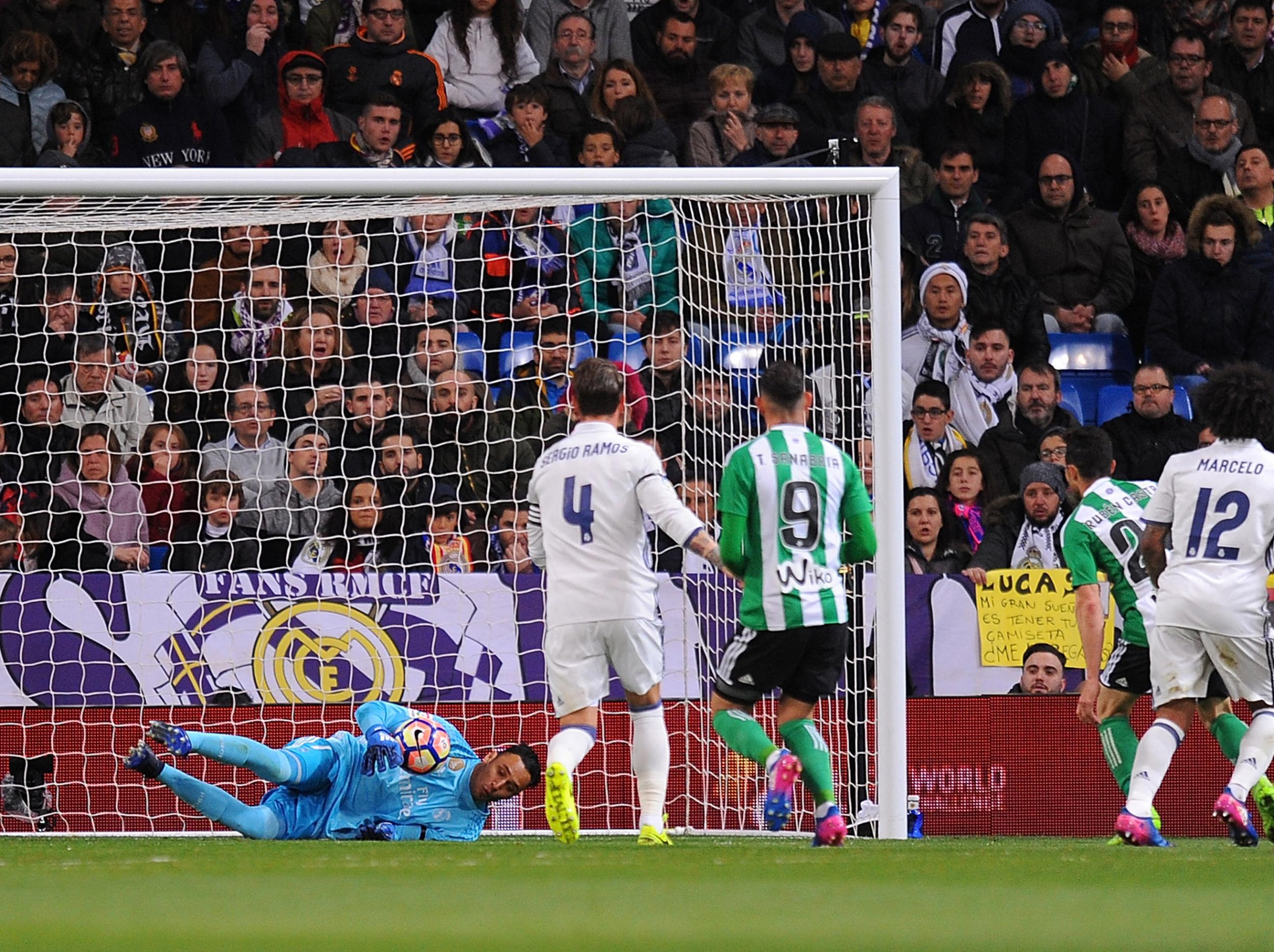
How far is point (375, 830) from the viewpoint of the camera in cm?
743

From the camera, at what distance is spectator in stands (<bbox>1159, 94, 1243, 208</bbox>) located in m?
12.3

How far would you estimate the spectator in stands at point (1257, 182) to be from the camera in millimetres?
12234

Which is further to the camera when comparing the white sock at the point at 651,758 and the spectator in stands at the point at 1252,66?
the spectator in stands at the point at 1252,66

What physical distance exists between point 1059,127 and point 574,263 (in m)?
4.17

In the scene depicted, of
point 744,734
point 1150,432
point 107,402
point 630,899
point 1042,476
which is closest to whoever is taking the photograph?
point 630,899

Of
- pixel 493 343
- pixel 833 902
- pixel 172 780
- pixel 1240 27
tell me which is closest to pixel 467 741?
pixel 172 780

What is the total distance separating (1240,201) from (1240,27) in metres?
2.24

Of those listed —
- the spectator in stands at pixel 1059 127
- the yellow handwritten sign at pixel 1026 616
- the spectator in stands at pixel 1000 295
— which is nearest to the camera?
the yellow handwritten sign at pixel 1026 616

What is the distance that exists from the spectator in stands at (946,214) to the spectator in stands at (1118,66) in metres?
1.81

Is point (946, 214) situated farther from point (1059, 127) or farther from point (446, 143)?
point (446, 143)

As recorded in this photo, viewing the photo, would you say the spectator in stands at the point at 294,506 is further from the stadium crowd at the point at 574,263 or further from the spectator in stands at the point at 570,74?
the spectator in stands at the point at 570,74

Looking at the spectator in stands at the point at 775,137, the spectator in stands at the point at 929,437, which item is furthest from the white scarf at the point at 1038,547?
the spectator in stands at the point at 775,137

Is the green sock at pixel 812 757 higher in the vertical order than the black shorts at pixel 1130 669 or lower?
lower

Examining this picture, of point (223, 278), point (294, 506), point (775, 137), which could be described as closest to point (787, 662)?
point (294, 506)
